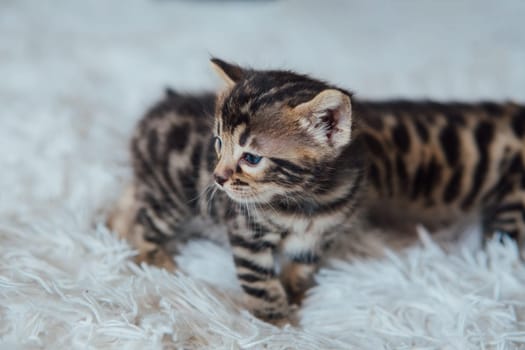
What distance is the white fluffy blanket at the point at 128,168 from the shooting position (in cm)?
98

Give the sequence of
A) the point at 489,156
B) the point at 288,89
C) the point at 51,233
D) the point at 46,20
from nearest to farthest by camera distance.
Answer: the point at 288,89 < the point at 51,233 < the point at 489,156 < the point at 46,20

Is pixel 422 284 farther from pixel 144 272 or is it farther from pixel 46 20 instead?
pixel 46 20

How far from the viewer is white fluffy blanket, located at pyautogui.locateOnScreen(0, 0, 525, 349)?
Answer: 98 cm

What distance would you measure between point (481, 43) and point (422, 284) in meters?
1.31

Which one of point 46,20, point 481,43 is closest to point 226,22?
point 46,20

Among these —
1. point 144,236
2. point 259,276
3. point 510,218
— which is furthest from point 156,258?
point 510,218

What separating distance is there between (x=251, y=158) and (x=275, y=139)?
0.05 metres

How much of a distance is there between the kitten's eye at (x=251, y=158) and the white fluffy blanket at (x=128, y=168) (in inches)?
10.7

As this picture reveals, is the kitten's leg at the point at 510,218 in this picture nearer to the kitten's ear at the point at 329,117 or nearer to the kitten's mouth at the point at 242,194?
the kitten's ear at the point at 329,117

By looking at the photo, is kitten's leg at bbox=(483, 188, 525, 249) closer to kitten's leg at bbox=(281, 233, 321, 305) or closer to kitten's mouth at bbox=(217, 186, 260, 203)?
kitten's leg at bbox=(281, 233, 321, 305)

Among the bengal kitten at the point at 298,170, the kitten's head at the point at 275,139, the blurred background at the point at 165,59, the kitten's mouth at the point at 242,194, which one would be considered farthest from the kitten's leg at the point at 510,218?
the kitten's mouth at the point at 242,194

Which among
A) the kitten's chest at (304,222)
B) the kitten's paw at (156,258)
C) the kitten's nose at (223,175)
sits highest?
the kitten's nose at (223,175)

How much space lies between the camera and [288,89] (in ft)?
3.28

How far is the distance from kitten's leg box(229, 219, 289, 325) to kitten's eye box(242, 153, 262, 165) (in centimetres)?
17
